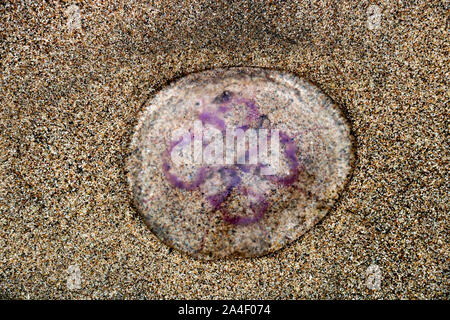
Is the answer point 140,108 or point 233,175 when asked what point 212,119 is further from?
point 140,108

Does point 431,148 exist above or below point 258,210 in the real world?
above

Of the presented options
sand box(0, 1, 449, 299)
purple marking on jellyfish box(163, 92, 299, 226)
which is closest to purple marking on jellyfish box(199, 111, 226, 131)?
purple marking on jellyfish box(163, 92, 299, 226)

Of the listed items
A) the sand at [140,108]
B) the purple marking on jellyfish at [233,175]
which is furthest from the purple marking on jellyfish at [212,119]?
the sand at [140,108]

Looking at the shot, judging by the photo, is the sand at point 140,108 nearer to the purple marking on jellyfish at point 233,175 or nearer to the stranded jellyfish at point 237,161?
the stranded jellyfish at point 237,161
